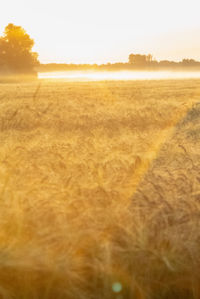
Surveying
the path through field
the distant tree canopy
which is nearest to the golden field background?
the path through field

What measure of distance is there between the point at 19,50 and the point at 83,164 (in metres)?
38.8

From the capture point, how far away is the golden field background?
1.76 m

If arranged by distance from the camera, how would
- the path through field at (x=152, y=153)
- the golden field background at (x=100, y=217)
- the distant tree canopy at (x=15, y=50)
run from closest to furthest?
the golden field background at (x=100, y=217)
the path through field at (x=152, y=153)
the distant tree canopy at (x=15, y=50)

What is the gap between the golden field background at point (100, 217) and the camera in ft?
5.77

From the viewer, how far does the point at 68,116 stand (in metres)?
5.80

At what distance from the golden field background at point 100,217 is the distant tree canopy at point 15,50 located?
3687cm

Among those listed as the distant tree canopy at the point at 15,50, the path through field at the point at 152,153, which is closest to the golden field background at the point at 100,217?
the path through field at the point at 152,153

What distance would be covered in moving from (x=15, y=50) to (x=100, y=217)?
1567 inches

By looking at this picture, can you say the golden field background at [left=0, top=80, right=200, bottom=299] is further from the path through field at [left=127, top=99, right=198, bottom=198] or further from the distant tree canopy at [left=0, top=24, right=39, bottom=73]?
the distant tree canopy at [left=0, top=24, right=39, bottom=73]

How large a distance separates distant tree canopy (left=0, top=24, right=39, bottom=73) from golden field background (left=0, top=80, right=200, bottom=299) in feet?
121

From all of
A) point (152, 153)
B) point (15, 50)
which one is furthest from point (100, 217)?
point (15, 50)

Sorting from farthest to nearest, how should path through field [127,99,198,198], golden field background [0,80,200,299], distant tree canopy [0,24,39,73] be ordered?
distant tree canopy [0,24,39,73] < path through field [127,99,198,198] < golden field background [0,80,200,299]

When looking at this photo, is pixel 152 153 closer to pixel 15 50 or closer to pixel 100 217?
pixel 100 217

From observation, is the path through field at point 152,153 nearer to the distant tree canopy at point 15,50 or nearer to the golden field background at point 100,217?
the golden field background at point 100,217
